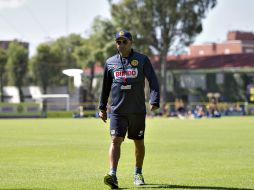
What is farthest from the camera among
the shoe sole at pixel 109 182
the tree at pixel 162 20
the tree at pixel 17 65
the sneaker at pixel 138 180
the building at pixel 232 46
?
the building at pixel 232 46

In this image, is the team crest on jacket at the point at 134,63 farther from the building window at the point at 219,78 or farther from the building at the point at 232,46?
the building at the point at 232,46

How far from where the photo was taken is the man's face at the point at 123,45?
11.7 m

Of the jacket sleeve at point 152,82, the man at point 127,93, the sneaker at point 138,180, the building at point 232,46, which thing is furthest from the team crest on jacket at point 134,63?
the building at point 232,46

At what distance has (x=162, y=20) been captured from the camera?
3607 inches

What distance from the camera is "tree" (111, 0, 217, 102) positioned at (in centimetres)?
9156

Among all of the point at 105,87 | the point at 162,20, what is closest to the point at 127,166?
the point at 105,87

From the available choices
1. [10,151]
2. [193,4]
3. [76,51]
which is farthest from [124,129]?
[76,51]

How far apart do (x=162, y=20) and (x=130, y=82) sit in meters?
80.3

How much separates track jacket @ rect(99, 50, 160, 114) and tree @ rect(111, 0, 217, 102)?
261ft

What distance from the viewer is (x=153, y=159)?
1759cm

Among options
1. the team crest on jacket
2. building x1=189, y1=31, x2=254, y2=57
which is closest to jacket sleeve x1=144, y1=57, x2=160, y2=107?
the team crest on jacket

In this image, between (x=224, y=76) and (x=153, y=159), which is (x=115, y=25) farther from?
(x=153, y=159)

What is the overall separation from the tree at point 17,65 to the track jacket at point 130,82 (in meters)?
97.5

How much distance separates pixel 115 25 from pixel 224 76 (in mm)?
15745
